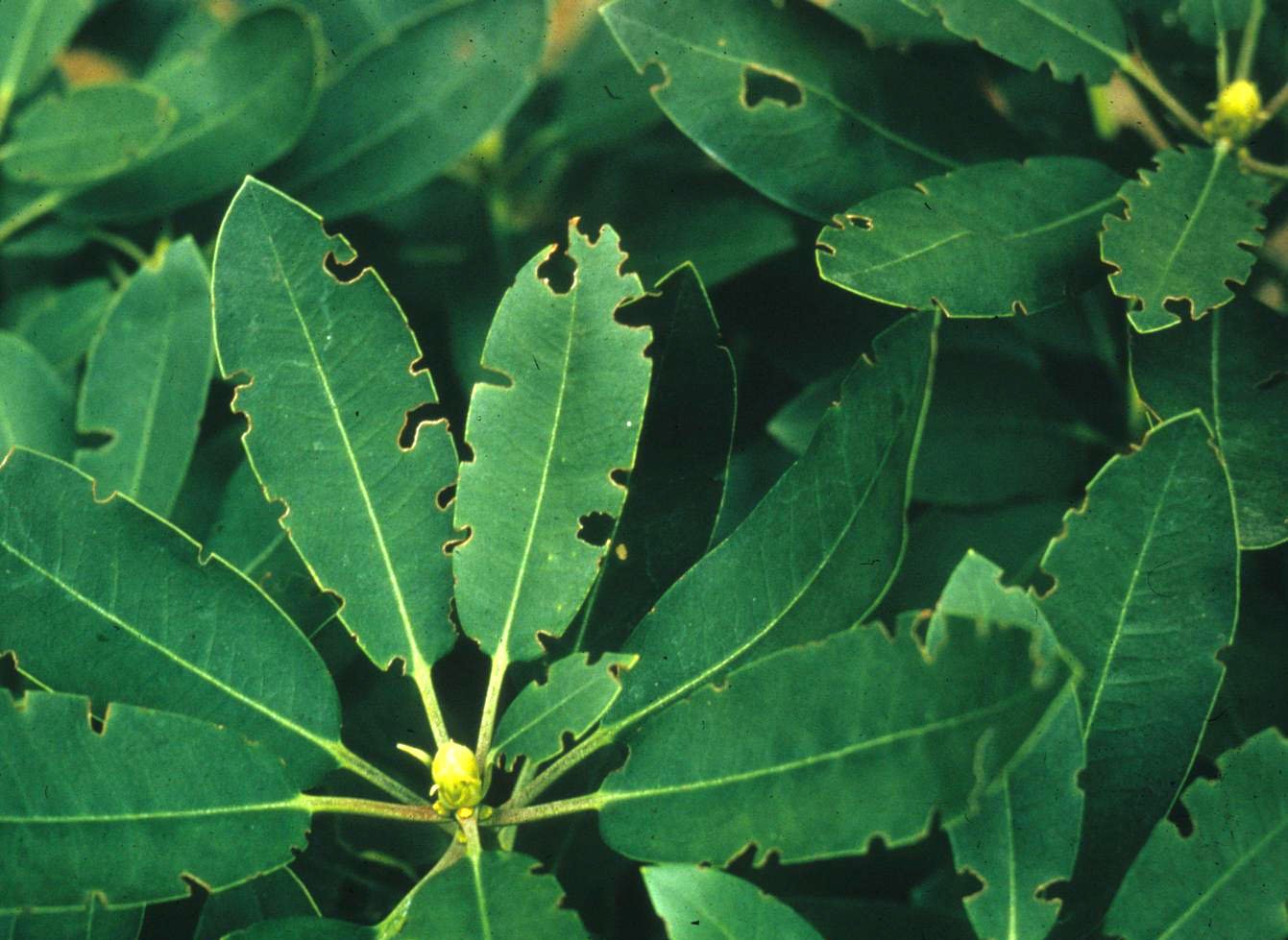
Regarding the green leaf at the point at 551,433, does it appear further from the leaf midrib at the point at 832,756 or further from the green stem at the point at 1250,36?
the green stem at the point at 1250,36

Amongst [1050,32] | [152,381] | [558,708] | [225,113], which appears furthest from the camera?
[225,113]

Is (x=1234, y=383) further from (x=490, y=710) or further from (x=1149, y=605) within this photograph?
(x=490, y=710)

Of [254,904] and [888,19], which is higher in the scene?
[888,19]

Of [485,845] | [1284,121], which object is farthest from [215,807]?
[1284,121]

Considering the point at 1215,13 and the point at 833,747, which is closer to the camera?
the point at 833,747

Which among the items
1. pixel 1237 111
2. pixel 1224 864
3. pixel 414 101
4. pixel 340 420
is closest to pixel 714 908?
pixel 1224 864

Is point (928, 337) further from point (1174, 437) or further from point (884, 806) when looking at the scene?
point (884, 806)

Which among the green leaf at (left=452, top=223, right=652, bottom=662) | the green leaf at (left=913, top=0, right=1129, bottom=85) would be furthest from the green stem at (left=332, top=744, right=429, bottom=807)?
the green leaf at (left=913, top=0, right=1129, bottom=85)
